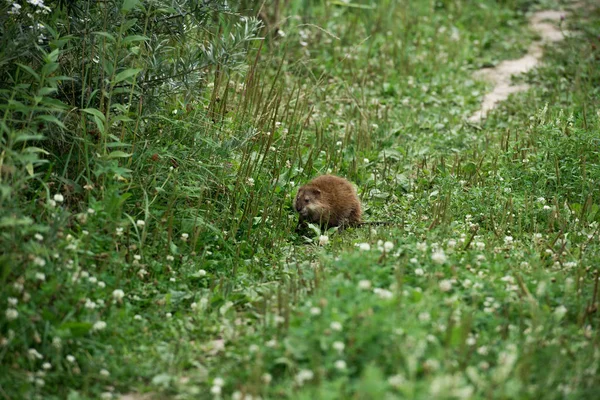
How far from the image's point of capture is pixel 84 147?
19.5ft

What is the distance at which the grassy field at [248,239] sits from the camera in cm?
436

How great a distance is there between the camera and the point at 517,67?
1138 centimetres

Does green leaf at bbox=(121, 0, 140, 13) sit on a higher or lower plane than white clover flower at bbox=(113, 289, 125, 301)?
higher

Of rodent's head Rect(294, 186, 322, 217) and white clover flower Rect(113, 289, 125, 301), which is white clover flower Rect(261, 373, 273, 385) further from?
rodent's head Rect(294, 186, 322, 217)

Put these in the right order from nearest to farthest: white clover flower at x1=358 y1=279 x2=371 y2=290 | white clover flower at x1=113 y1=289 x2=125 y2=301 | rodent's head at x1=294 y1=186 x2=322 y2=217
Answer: white clover flower at x1=358 y1=279 x2=371 y2=290
white clover flower at x1=113 y1=289 x2=125 y2=301
rodent's head at x1=294 y1=186 x2=322 y2=217

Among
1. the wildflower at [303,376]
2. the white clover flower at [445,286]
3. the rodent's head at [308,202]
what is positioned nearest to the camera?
the wildflower at [303,376]

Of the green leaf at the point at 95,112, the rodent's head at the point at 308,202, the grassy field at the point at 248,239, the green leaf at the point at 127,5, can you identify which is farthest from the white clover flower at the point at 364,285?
the green leaf at the point at 127,5

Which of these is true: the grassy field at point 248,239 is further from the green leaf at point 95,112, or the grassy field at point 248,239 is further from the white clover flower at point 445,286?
the green leaf at point 95,112

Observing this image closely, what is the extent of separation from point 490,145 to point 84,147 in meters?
4.62

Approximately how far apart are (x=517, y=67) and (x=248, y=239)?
21.0 feet

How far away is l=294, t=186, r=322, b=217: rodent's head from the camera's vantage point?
278 inches

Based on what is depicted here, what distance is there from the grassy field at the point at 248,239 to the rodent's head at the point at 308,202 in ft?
0.63

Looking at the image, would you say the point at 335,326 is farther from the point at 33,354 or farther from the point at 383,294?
the point at 33,354

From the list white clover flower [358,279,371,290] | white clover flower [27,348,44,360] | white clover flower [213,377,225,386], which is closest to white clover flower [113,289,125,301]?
white clover flower [27,348,44,360]
